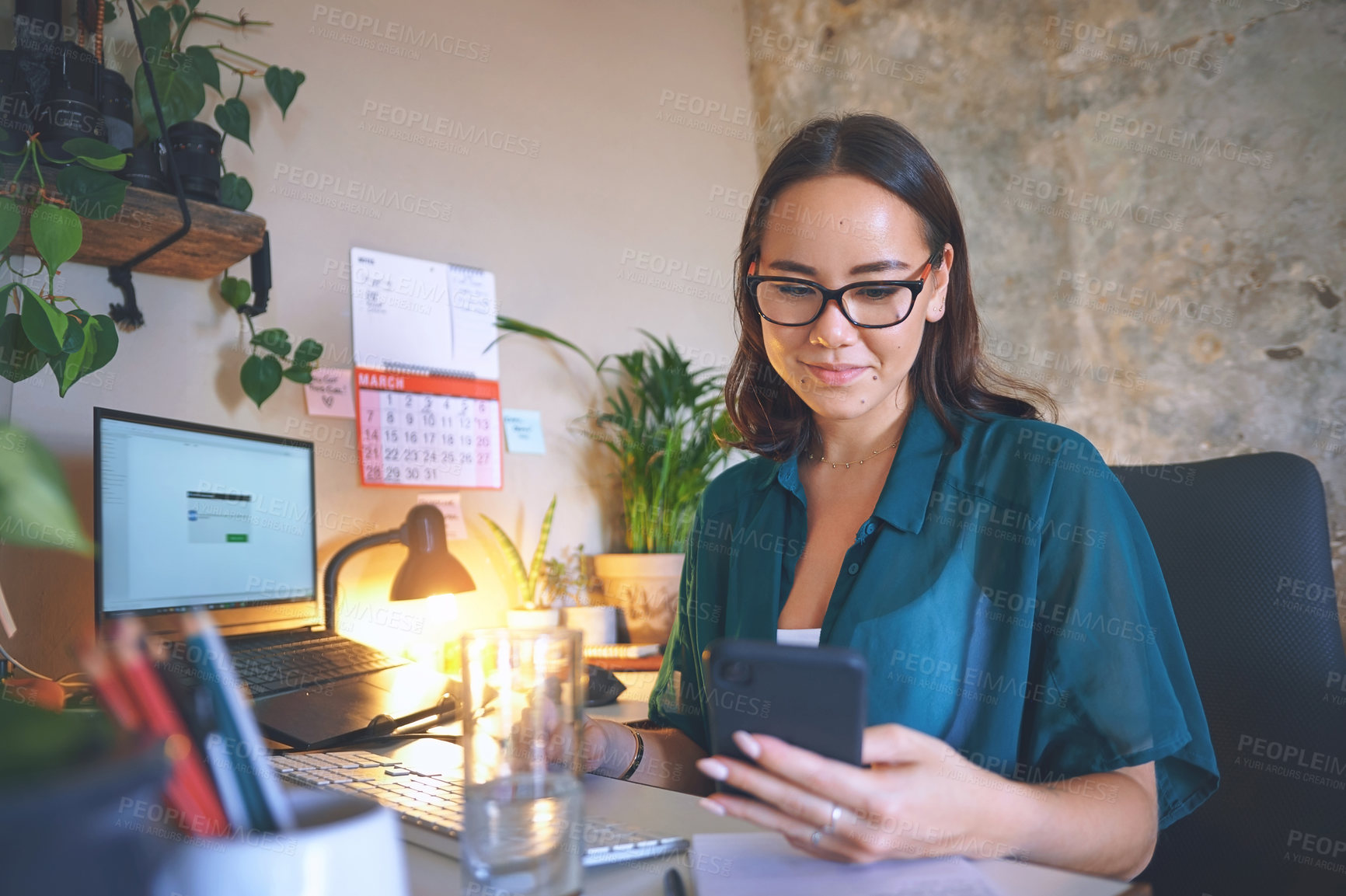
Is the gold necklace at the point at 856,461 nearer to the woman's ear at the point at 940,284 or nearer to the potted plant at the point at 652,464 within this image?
the woman's ear at the point at 940,284

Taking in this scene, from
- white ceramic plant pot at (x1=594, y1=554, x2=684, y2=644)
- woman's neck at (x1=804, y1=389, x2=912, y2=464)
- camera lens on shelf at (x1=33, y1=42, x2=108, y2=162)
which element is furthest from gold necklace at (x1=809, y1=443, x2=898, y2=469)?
camera lens on shelf at (x1=33, y1=42, x2=108, y2=162)

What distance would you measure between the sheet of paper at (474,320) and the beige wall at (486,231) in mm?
37

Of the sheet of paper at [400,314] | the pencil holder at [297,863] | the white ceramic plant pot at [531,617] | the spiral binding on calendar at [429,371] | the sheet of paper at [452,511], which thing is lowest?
the white ceramic plant pot at [531,617]

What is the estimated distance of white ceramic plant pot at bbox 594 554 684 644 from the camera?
203cm

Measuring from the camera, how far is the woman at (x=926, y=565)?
2.72 ft

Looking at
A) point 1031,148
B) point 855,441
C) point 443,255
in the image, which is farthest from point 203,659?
point 1031,148

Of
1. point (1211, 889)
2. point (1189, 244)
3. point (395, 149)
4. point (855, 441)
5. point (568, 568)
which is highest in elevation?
point (395, 149)

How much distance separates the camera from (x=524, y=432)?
6.86ft

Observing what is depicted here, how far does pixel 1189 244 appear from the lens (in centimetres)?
186

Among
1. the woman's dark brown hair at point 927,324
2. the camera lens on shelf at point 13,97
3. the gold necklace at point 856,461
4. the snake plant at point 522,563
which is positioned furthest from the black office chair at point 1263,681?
the camera lens on shelf at point 13,97

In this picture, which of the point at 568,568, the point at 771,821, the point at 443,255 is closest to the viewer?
the point at 771,821

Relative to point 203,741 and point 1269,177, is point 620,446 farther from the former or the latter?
point 203,741

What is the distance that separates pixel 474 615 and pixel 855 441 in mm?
1047

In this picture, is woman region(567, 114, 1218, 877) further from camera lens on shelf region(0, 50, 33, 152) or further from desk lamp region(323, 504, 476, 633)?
camera lens on shelf region(0, 50, 33, 152)
